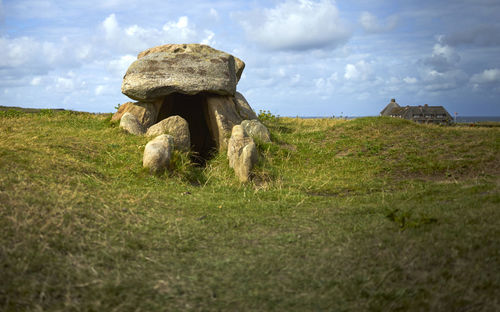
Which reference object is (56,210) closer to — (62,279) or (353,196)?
(62,279)

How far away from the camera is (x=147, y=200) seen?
755cm

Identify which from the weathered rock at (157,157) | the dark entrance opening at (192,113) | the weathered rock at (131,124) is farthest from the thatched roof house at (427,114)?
the weathered rock at (157,157)

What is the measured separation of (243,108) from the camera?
1543cm

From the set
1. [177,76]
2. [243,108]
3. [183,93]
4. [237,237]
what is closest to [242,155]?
[237,237]

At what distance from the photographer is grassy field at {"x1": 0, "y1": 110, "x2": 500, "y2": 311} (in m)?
4.17

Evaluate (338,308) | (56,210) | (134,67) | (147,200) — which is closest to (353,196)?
(147,200)

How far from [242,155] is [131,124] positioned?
16.1 feet

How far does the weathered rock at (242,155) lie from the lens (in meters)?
9.93

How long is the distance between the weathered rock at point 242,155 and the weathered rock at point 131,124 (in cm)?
368

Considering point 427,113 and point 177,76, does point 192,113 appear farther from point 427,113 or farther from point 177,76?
point 427,113

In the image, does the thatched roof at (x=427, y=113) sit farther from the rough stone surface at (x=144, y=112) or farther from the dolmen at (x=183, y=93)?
the rough stone surface at (x=144, y=112)

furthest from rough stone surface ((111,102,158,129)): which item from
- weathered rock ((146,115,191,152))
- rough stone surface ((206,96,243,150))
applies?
rough stone surface ((206,96,243,150))

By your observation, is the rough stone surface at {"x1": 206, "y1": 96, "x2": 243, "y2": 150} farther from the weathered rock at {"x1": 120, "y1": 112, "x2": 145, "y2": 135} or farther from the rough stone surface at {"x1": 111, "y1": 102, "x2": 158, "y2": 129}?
the weathered rock at {"x1": 120, "y1": 112, "x2": 145, "y2": 135}

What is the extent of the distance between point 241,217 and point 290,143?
7.20m
